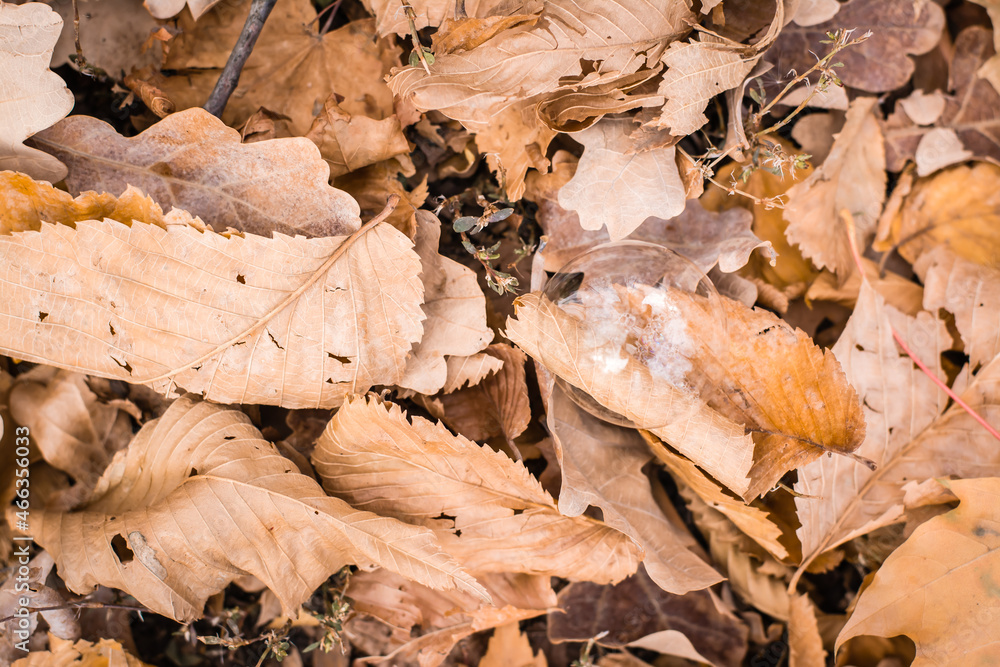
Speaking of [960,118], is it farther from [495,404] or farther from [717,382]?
[495,404]

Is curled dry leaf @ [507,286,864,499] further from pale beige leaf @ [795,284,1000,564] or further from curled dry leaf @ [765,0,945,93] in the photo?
curled dry leaf @ [765,0,945,93]

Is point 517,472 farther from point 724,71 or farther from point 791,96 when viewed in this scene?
point 791,96

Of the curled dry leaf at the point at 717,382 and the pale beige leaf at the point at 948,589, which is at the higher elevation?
the curled dry leaf at the point at 717,382

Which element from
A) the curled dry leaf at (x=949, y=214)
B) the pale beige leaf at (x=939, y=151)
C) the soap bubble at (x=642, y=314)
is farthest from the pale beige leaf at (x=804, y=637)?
the pale beige leaf at (x=939, y=151)

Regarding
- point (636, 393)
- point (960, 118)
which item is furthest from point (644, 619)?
point (960, 118)

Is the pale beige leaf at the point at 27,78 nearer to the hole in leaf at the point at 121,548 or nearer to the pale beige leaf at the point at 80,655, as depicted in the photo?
the hole in leaf at the point at 121,548

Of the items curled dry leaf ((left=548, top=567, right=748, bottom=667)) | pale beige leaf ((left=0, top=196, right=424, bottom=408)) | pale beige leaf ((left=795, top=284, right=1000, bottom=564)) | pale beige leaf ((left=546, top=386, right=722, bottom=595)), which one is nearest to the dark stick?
pale beige leaf ((left=0, top=196, right=424, bottom=408))

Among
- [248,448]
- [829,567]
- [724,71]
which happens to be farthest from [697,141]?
[248,448]
